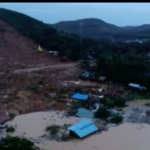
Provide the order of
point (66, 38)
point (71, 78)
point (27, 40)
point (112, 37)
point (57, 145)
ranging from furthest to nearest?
point (112, 37) < point (27, 40) < point (66, 38) < point (71, 78) < point (57, 145)

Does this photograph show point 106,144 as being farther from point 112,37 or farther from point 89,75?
point 112,37

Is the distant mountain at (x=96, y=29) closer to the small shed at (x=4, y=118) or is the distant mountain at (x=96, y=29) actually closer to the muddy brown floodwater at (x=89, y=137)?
the muddy brown floodwater at (x=89, y=137)

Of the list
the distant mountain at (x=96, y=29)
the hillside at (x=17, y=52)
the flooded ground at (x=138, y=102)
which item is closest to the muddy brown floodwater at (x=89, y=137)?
the flooded ground at (x=138, y=102)

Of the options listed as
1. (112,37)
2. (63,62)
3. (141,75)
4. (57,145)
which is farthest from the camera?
(112,37)

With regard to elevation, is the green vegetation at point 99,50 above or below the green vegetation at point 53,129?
above

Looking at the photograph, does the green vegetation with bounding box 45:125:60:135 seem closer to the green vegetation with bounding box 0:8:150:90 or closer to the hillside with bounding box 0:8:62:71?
the green vegetation with bounding box 0:8:150:90

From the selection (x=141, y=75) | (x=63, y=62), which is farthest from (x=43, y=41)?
(x=141, y=75)
